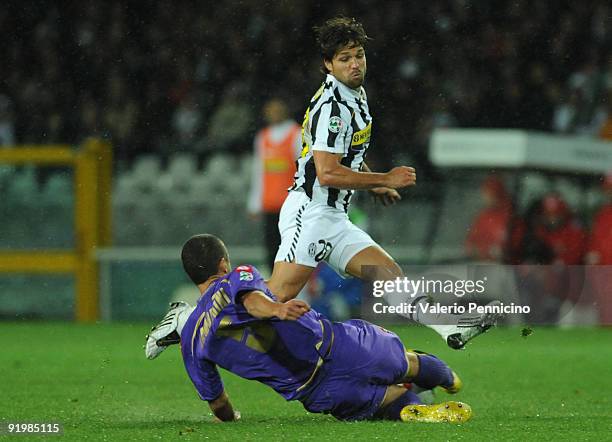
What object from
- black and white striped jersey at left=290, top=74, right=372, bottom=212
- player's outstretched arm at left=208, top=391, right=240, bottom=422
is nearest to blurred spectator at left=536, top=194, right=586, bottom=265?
black and white striped jersey at left=290, top=74, right=372, bottom=212

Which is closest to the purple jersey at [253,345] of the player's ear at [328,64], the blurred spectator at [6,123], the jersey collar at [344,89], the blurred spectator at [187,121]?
the jersey collar at [344,89]

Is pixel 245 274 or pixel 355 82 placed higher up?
pixel 355 82

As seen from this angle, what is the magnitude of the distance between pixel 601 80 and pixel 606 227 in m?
2.41

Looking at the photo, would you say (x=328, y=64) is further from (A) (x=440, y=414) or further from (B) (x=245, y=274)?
(A) (x=440, y=414)

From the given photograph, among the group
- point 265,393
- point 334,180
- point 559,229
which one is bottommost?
point 265,393

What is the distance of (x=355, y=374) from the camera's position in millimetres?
5727

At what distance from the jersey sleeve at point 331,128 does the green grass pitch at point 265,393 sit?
1.31 metres

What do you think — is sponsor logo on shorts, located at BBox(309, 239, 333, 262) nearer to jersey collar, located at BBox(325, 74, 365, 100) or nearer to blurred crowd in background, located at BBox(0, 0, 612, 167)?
jersey collar, located at BBox(325, 74, 365, 100)

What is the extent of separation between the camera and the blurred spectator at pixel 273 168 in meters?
11.1

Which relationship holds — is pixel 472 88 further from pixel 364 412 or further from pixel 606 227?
pixel 364 412

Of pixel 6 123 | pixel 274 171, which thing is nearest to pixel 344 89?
pixel 274 171

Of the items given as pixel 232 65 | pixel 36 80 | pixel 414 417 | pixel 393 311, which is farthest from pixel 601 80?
pixel 414 417

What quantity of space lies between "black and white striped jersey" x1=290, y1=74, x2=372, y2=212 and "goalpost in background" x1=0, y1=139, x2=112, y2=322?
6.06 meters

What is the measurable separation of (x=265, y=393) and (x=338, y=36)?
205 cm
